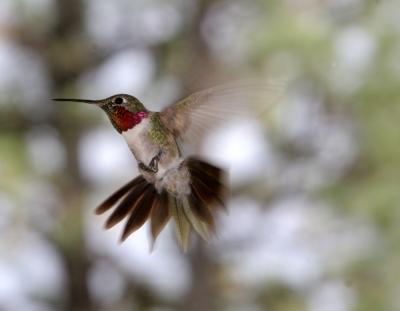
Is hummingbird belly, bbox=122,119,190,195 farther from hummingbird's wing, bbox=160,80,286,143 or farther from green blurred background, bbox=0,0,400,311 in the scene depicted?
green blurred background, bbox=0,0,400,311

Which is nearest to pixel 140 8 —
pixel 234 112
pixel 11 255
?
pixel 11 255

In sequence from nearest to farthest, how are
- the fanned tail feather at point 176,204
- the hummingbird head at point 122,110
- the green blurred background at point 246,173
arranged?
the hummingbird head at point 122,110, the fanned tail feather at point 176,204, the green blurred background at point 246,173

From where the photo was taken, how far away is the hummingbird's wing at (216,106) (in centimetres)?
66

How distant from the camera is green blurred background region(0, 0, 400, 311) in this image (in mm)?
3369

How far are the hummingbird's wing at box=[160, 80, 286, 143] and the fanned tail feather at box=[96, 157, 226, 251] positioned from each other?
0.11ft

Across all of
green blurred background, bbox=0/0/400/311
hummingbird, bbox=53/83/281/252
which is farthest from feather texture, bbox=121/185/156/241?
green blurred background, bbox=0/0/400/311

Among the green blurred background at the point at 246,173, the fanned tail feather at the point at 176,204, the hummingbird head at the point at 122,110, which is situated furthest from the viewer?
the green blurred background at the point at 246,173

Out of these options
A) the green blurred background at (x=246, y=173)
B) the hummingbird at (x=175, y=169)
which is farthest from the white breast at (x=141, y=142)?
the green blurred background at (x=246, y=173)

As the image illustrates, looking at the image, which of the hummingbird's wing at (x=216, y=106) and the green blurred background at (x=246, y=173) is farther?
the green blurred background at (x=246, y=173)

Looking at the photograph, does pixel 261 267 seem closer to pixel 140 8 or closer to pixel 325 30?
pixel 325 30

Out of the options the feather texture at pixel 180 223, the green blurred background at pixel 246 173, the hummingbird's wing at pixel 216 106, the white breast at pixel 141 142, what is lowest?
the feather texture at pixel 180 223

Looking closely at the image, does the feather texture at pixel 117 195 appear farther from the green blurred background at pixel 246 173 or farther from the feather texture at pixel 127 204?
the green blurred background at pixel 246 173

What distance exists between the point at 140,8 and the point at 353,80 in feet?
3.65

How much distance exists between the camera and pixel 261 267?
4.07 meters
